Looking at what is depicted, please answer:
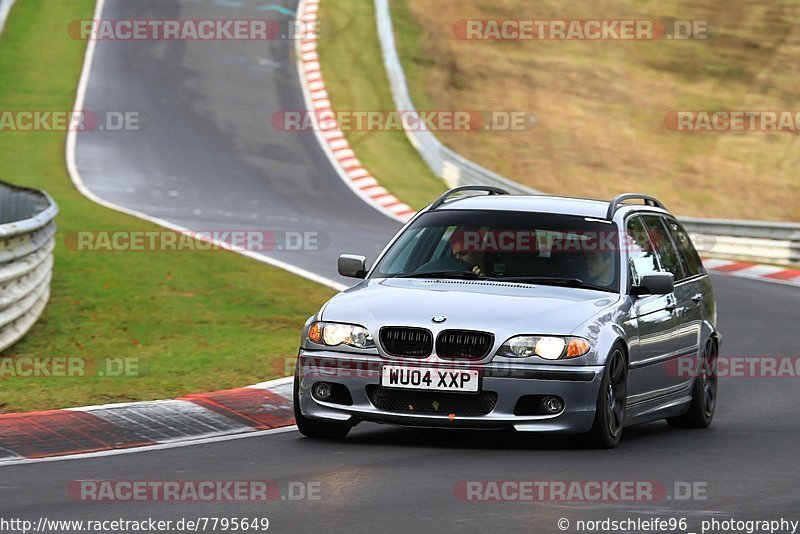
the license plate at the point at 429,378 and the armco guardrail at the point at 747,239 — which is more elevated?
the license plate at the point at 429,378

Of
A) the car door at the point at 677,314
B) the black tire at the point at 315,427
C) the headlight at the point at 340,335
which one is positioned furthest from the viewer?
the car door at the point at 677,314

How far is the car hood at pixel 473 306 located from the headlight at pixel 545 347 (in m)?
0.04

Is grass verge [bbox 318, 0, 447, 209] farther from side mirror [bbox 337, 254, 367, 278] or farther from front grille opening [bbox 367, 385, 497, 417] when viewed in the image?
front grille opening [bbox 367, 385, 497, 417]

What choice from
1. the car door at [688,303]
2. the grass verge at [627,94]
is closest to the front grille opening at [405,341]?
the car door at [688,303]

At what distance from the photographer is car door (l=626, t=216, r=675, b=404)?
383 inches

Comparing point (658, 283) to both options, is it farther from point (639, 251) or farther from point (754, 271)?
point (754, 271)

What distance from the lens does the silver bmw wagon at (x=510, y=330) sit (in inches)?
348

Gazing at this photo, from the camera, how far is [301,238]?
74.2ft

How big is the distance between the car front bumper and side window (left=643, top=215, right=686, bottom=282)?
6.98ft

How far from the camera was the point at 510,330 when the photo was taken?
8.82 metres

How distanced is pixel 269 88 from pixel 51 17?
8.37m

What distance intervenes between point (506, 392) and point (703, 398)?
2634mm

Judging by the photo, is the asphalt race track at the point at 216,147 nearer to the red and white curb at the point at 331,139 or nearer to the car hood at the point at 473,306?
the red and white curb at the point at 331,139

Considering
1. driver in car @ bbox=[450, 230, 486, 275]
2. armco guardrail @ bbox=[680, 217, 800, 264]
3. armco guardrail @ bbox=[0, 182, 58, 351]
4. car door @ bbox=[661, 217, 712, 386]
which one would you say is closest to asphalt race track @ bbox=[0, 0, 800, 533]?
car door @ bbox=[661, 217, 712, 386]
